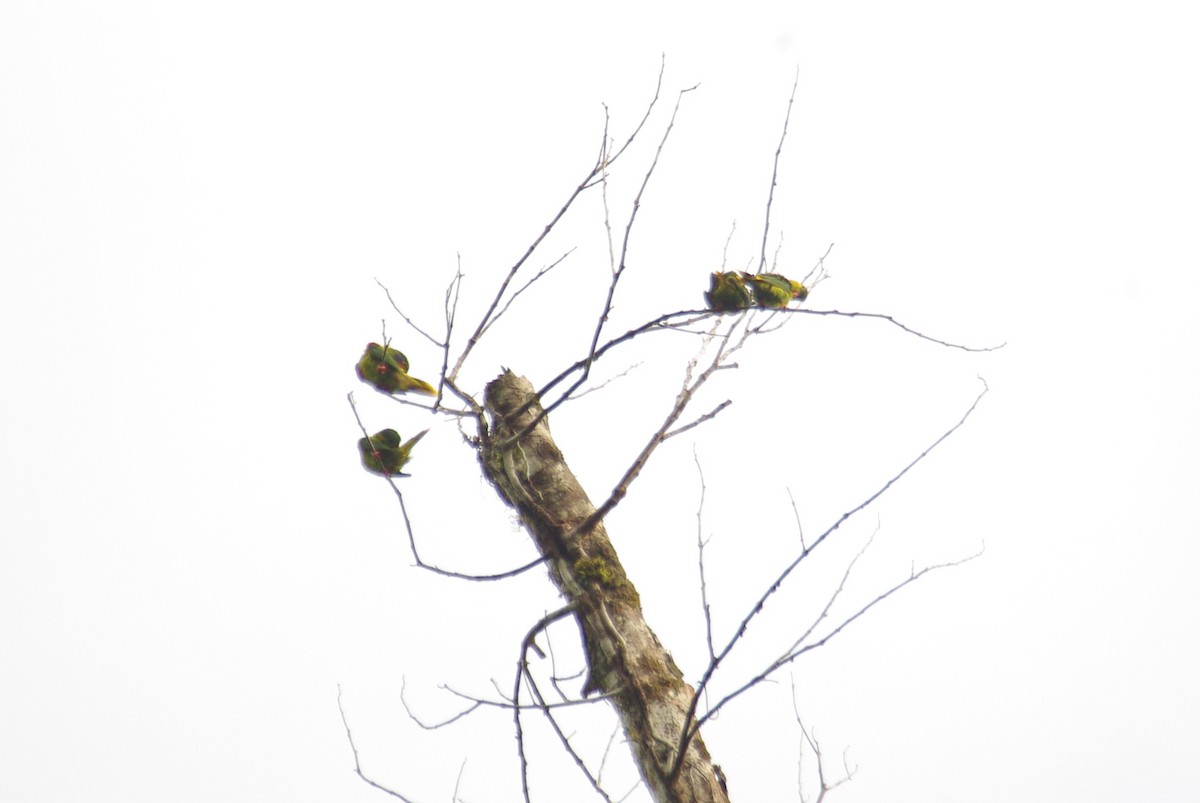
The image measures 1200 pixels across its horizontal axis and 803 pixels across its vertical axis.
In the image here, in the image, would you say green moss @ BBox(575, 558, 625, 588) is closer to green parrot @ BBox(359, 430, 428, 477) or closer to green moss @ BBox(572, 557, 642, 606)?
green moss @ BBox(572, 557, 642, 606)

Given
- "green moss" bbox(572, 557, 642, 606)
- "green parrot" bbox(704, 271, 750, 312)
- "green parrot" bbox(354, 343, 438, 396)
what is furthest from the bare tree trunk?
"green parrot" bbox(704, 271, 750, 312)

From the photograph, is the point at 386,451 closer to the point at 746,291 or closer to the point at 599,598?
the point at 599,598

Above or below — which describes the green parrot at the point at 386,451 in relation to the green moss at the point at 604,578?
above

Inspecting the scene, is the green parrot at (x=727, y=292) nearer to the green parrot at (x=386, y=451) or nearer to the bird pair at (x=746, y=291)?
the bird pair at (x=746, y=291)

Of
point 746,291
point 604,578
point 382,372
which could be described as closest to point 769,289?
point 746,291

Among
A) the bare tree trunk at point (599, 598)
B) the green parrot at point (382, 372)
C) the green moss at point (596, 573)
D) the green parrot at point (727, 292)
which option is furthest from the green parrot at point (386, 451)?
the green parrot at point (727, 292)

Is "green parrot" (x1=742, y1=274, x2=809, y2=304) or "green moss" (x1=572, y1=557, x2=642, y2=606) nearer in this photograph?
"green moss" (x1=572, y1=557, x2=642, y2=606)
